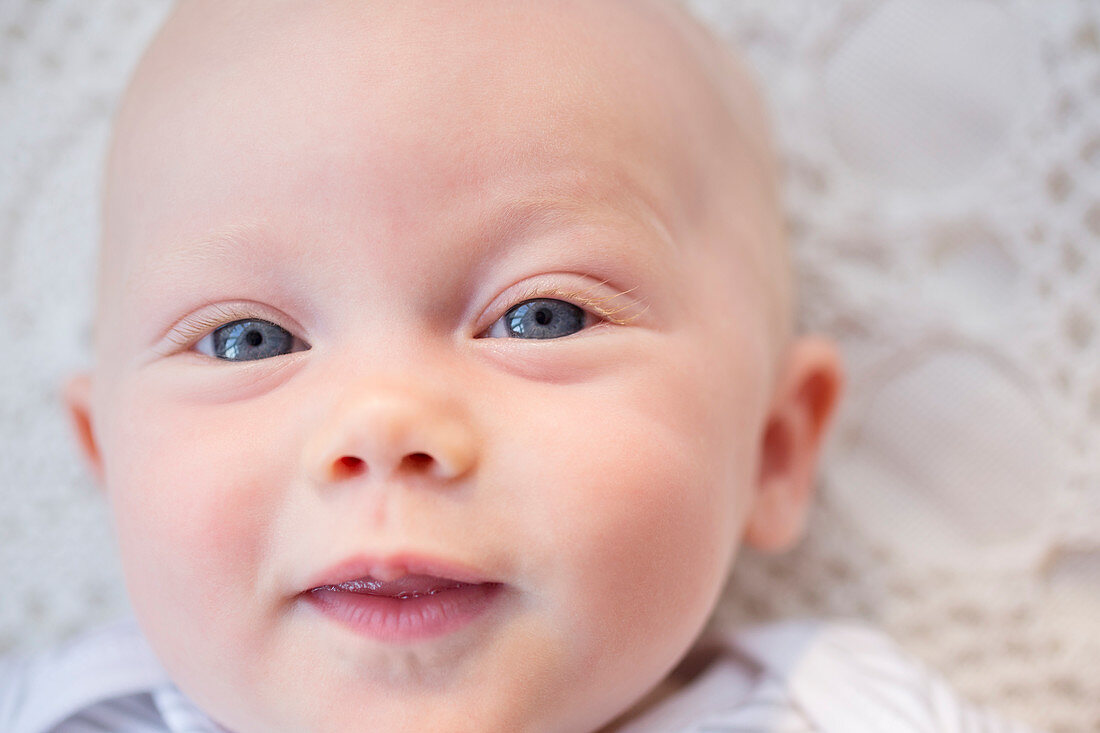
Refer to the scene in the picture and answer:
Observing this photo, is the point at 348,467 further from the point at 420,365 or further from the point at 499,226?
the point at 499,226

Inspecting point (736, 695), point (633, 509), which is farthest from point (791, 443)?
point (633, 509)

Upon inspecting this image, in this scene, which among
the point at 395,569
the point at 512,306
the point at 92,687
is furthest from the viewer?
the point at 92,687

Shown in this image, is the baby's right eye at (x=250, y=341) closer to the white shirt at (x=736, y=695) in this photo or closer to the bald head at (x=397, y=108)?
the bald head at (x=397, y=108)

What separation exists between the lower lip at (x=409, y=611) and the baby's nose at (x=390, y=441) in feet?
0.35

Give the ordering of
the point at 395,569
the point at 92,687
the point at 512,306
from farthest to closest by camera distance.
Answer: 1. the point at 92,687
2. the point at 512,306
3. the point at 395,569

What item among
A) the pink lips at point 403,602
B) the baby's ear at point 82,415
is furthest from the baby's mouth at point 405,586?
the baby's ear at point 82,415

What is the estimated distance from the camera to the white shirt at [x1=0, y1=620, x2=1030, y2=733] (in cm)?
116

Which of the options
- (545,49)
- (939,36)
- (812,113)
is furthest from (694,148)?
(939,36)


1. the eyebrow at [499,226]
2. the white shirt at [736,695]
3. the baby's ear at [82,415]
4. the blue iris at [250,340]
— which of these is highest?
the baby's ear at [82,415]

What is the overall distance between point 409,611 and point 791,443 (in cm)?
55

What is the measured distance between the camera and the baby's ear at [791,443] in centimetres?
125

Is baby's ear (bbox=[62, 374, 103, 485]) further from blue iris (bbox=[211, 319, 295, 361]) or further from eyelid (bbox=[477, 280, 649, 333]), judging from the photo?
eyelid (bbox=[477, 280, 649, 333])

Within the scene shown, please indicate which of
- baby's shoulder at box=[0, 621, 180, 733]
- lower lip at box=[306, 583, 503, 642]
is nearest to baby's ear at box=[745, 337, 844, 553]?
lower lip at box=[306, 583, 503, 642]

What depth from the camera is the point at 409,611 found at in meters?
0.90
